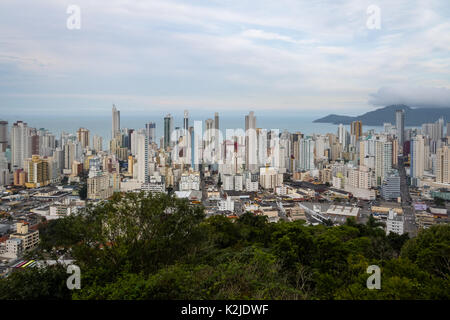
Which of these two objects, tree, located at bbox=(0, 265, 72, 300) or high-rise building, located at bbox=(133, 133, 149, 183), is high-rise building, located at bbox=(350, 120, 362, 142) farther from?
tree, located at bbox=(0, 265, 72, 300)

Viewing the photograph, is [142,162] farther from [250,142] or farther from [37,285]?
[37,285]

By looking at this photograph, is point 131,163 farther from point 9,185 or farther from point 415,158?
point 415,158

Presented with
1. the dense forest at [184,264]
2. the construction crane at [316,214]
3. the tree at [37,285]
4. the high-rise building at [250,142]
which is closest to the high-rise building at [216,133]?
the high-rise building at [250,142]

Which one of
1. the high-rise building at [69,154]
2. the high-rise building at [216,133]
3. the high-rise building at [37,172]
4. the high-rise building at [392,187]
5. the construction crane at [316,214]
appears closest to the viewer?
the construction crane at [316,214]

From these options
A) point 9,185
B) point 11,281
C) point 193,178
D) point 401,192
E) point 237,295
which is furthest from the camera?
point 193,178

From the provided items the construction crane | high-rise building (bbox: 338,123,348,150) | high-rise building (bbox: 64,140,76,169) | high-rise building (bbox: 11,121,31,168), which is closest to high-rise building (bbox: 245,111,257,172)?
the construction crane

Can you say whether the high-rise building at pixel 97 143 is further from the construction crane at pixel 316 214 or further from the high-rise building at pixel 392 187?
the high-rise building at pixel 392 187
